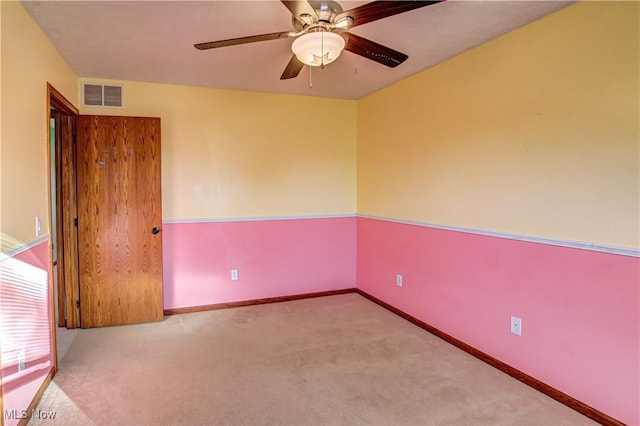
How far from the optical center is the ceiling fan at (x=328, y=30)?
1.65m

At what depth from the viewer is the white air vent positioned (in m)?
3.47

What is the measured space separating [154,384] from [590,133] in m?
3.08

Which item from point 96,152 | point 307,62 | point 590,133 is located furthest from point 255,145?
point 590,133

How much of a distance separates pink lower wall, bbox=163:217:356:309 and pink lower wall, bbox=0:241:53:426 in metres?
1.38

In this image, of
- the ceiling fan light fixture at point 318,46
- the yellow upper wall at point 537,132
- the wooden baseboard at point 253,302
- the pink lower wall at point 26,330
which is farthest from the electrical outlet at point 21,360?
the yellow upper wall at point 537,132

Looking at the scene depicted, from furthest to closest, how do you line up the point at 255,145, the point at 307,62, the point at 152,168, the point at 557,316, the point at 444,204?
the point at 255,145 < the point at 152,168 < the point at 444,204 < the point at 557,316 < the point at 307,62

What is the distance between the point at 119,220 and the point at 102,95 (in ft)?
3.94

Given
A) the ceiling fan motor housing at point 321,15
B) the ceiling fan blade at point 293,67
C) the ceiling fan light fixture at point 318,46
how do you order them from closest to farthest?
the ceiling fan motor housing at point 321,15, the ceiling fan light fixture at point 318,46, the ceiling fan blade at point 293,67

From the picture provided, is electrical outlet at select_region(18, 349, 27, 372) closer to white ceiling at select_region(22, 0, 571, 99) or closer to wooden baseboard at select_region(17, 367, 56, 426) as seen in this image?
wooden baseboard at select_region(17, 367, 56, 426)

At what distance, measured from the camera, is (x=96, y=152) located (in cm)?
336

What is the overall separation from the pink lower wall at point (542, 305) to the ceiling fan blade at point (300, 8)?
1953 mm

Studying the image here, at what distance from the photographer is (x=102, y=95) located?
3.51 meters

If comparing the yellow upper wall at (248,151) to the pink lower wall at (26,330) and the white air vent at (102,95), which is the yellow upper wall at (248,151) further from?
the pink lower wall at (26,330)

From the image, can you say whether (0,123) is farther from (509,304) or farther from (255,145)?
(509,304)
